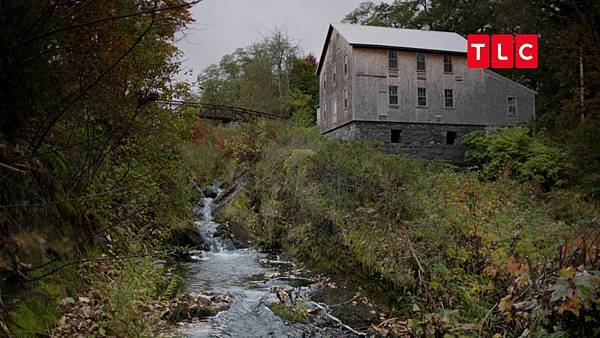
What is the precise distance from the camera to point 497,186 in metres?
14.8

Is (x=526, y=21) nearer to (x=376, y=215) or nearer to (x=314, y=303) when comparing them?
(x=376, y=215)

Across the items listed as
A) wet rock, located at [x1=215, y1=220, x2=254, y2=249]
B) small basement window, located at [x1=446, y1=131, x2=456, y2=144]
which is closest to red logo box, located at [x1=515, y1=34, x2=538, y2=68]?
small basement window, located at [x1=446, y1=131, x2=456, y2=144]

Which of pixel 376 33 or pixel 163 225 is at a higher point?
pixel 376 33

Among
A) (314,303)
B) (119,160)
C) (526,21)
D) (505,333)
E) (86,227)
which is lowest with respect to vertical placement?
(314,303)

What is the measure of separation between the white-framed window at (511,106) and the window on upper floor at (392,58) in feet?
24.1

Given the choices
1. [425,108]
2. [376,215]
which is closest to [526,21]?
[425,108]

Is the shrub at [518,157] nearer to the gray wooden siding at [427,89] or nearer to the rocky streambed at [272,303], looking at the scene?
the gray wooden siding at [427,89]

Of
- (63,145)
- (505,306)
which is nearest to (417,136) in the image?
(505,306)

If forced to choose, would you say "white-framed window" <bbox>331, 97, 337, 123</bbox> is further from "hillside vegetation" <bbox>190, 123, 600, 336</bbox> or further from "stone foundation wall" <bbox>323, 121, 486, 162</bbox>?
"hillside vegetation" <bbox>190, 123, 600, 336</bbox>

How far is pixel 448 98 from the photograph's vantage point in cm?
2588

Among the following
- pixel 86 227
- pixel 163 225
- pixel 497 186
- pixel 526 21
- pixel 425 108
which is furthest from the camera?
pixel 425 108

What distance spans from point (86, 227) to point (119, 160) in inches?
62.2

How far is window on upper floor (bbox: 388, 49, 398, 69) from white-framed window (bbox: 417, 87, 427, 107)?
6.47ft

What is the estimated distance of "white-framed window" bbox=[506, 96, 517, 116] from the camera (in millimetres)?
26516
